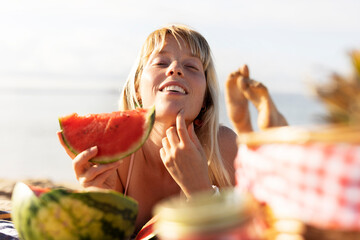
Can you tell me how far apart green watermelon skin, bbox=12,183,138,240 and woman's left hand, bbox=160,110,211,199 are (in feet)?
3.07

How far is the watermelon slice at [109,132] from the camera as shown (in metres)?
2.13

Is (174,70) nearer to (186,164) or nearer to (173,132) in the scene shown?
(173,132)

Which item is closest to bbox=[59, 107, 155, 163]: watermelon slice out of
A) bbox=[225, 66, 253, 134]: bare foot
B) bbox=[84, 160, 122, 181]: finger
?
bbox=[84, 160, 122, 181]: finger

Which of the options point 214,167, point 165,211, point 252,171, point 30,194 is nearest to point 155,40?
point 214,167

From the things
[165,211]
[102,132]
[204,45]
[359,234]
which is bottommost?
[359,234]

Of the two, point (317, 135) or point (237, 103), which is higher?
point (237, 103)

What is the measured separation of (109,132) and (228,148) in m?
1.76

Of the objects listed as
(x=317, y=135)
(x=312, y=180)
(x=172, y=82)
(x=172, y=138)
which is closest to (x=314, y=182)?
(x=312, y=180)

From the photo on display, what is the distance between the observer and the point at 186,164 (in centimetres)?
239

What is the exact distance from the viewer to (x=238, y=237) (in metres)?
0.85

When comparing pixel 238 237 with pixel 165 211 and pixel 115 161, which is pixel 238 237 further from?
pixel 115 161

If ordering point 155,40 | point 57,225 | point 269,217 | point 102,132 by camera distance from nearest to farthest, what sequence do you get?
point 269,217 → point 57,225 → point 102,132 → point 155,40

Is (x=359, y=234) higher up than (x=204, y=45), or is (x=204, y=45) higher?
(x=204, y=45)

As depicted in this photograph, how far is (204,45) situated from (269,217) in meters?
2.41
